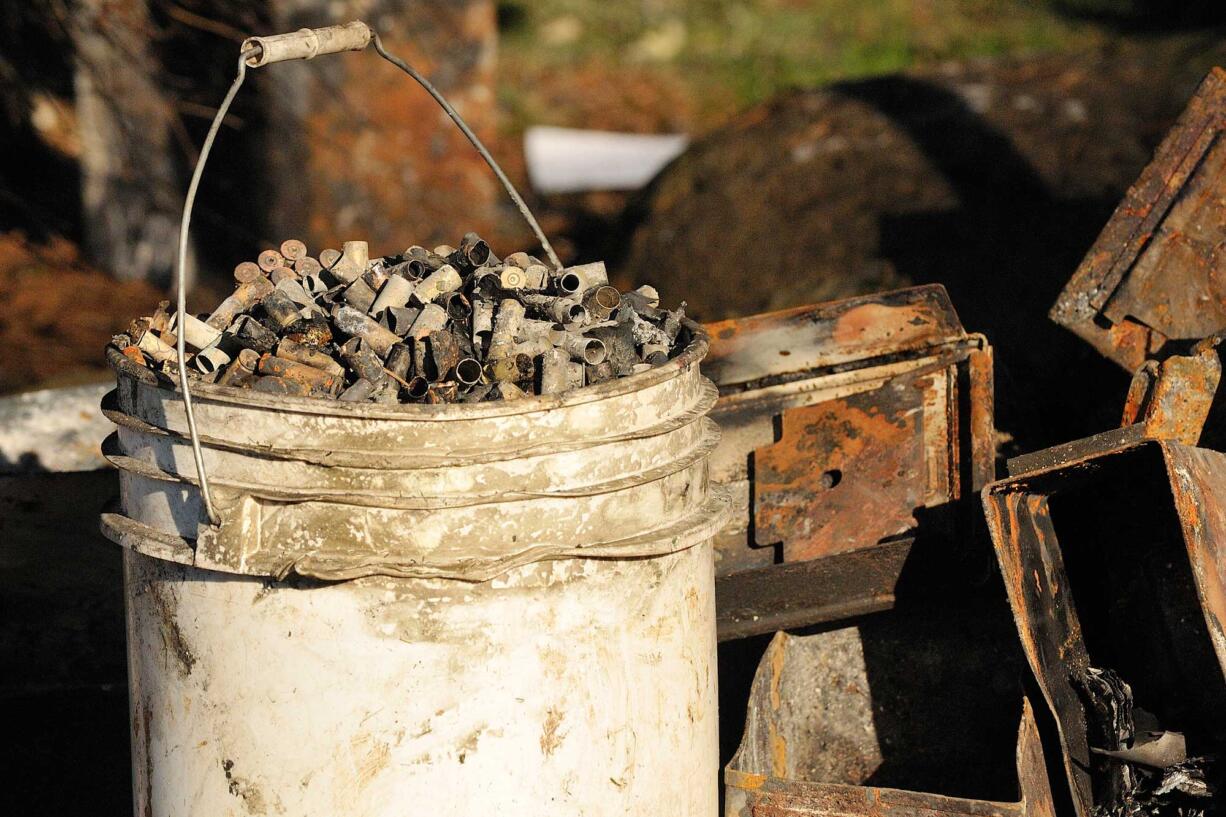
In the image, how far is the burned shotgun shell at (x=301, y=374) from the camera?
2.08m

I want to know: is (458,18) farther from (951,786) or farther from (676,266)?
(951,786)

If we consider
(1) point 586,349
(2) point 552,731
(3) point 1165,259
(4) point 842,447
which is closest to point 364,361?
(1) point 586,349

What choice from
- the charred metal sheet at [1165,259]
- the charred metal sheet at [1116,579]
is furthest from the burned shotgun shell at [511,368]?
the charred metal sheet at [1165,259]

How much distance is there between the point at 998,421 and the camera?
10.6 ft

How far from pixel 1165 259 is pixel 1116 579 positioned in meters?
0.83

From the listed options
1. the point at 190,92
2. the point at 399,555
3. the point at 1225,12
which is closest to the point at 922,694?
the point at 399,555

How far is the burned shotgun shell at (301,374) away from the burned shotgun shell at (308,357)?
0.06ft

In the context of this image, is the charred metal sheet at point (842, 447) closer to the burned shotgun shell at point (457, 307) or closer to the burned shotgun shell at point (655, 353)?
the burned shotgun shell at point (655, 353)

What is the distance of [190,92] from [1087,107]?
14.1 feet

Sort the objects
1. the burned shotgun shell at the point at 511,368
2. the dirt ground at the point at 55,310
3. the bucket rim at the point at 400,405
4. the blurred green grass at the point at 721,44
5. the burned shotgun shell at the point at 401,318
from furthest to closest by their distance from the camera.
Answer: the blurred green grass at the point at 721,44, the dirt ground at the point at 55,310, the burned shotgun shell at the point at 401,318, the burned shotgun shell at the point at 511,368, the bucket rim at the point at 400,405

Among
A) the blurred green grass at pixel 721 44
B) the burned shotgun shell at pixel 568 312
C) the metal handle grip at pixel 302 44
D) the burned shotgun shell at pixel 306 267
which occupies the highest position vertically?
the blurred green grass at pixel 721 44

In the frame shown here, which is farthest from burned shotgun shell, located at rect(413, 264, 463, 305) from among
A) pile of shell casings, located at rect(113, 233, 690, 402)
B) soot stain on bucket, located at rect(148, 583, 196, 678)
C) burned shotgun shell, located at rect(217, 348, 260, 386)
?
soot stain on bucket, located at rect(148, 583, 196, 678)

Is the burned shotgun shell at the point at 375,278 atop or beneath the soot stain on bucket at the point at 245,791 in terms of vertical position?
atop

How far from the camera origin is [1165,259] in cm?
308
